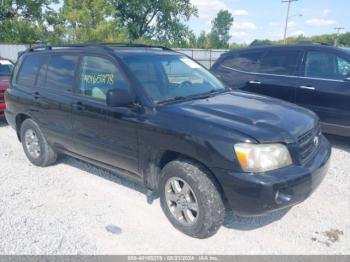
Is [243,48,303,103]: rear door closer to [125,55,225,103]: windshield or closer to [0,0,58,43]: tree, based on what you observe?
[125,55,225,103]: windshield

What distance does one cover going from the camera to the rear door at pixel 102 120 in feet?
11.9

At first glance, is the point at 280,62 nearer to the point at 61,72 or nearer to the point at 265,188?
the point at 61,72

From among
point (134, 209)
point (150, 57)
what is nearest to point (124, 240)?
point (134, 209)

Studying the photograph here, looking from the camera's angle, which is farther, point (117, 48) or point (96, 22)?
point (96, 22)

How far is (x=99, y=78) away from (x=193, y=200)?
181 cm

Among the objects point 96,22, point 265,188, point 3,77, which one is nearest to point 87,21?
point 96,22

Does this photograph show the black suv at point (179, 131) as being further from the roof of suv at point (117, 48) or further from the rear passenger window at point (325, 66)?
the rear passenger window at point (325, 66)

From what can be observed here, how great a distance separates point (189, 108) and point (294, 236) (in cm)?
161

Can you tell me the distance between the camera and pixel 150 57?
13.3 ft

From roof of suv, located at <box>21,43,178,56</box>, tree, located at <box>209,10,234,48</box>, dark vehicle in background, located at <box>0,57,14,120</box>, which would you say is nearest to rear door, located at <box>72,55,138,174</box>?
roof of suv, located at <box>21,43,178,56</box>

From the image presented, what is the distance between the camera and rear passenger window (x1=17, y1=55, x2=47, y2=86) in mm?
4895

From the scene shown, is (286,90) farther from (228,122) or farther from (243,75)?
(228,122)

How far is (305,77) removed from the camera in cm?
602

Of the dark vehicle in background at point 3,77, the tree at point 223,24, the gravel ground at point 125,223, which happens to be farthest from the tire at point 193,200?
the tree at point 223,24
